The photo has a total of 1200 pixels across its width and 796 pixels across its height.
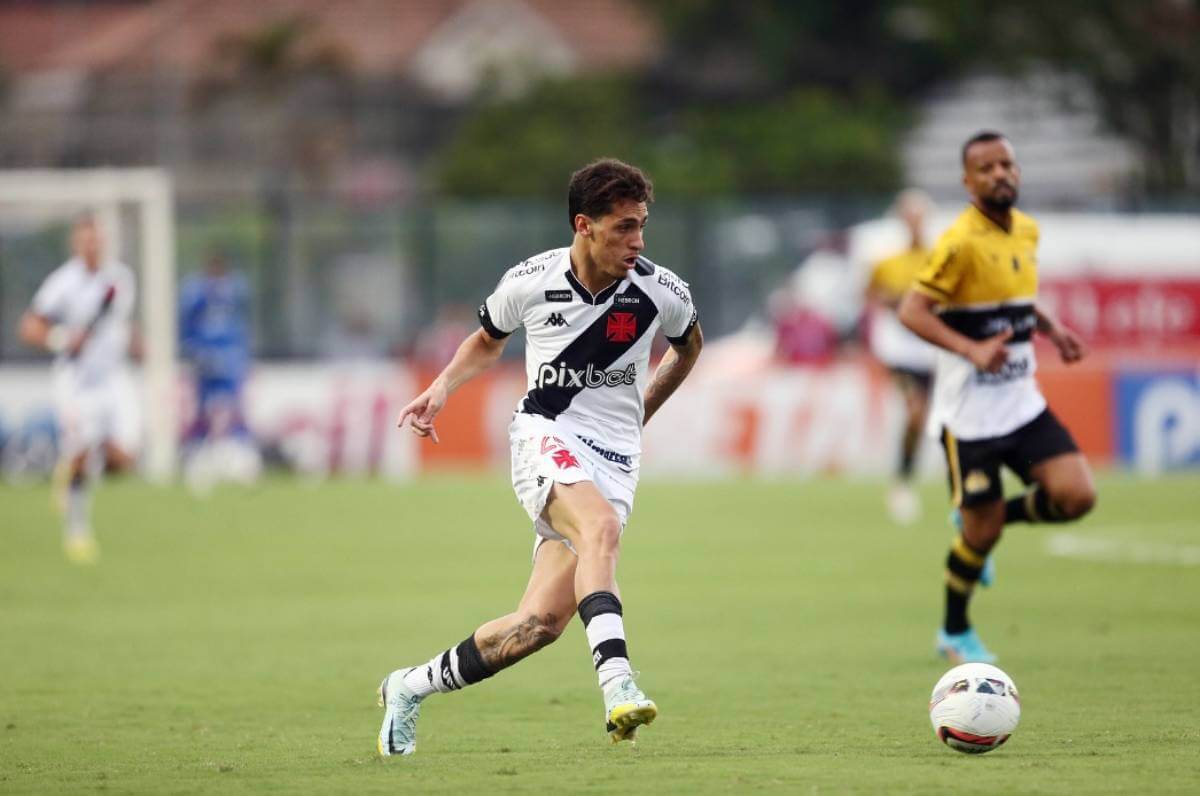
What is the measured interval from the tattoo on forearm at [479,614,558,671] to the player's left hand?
4.04 meters

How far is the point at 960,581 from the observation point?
11047 mm

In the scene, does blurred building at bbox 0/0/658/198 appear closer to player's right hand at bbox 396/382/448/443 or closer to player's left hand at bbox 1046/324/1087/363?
player's left hand at bbox 1046/324/1087/363

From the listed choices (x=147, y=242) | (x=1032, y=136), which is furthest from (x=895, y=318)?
(x=1032, y=136)

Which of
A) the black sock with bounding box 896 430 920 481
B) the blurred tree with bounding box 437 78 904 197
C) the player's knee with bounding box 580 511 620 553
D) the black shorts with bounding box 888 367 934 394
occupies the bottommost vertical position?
the player's knee with bounding box 580 511 620 553

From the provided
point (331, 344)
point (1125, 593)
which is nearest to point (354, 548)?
point (1125, 593)

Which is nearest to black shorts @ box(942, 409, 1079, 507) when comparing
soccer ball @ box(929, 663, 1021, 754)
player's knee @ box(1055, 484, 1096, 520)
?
player's knee @ box(1055, 484, 1096, 520)

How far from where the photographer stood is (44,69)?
71000 mm

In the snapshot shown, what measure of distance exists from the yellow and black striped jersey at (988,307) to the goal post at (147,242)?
60.4 ft

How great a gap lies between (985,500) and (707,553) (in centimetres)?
729

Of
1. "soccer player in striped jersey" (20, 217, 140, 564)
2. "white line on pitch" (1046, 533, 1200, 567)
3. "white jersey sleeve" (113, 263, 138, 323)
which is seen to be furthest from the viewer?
"white jersey sleeve" (113, 263, 138, 323)

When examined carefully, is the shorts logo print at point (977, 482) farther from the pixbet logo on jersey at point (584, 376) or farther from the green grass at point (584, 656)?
the pixbet logo on jersey at point (584, 376)

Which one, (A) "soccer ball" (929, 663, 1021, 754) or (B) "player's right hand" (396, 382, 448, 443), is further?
(B) "player's right hand" (396, 382, 448, 443)

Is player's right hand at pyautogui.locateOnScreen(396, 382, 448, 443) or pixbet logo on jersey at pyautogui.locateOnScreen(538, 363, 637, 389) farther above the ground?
pixbet logo on jersey at pyautogui.locateOnScreen(538, 363, 637, 389)

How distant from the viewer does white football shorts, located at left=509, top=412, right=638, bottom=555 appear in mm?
8359
